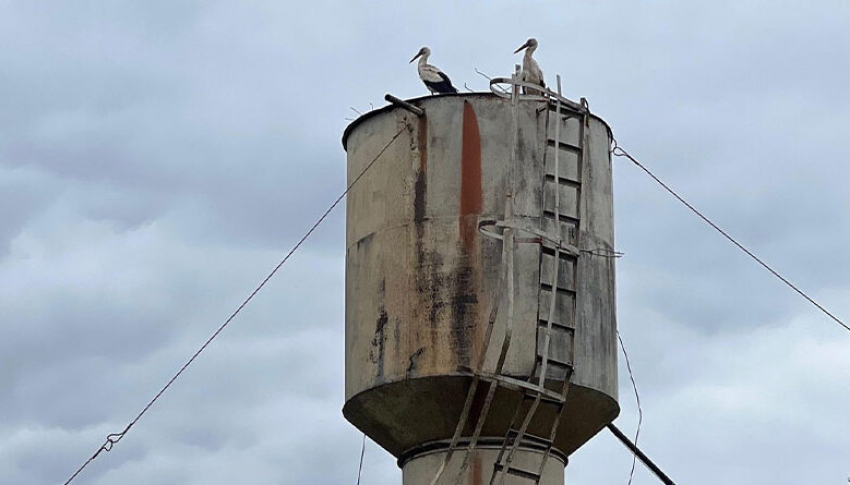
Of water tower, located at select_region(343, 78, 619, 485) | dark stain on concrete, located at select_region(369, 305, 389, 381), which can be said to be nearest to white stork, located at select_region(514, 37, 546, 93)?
water tower, located at select_region(343, 78, 619, 485)

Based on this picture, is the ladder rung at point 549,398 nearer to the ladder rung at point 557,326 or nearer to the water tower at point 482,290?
the water tower at point 482,290

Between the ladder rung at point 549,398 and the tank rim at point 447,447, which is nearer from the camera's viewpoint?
the ladder rung at point 549,398

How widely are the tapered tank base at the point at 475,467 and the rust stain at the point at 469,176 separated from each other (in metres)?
2.20

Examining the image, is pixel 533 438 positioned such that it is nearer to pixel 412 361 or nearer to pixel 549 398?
pixel 549 398

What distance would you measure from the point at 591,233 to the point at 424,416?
9.03 ft

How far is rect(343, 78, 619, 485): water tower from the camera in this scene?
19922 millimetres

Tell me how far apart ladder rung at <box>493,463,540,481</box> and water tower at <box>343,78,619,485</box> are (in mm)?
23

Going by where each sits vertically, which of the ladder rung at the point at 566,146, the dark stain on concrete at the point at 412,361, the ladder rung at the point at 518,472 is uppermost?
the ladder rung at the point at 566,146

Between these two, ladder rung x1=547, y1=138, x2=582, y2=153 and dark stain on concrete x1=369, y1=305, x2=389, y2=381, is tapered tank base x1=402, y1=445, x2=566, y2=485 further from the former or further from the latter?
ladder rung x1=547, y1=138, x2=582, y2=153

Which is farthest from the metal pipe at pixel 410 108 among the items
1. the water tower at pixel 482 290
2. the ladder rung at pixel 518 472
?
the ladder rung at pixel 518 472

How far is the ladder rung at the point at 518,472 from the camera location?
19892 millimetres

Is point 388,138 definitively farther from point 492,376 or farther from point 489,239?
point 492,376

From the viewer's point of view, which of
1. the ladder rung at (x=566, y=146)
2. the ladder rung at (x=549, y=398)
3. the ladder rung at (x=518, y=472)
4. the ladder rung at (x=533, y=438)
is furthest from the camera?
the ladder rung at (x=566, y=146)

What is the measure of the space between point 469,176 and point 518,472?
321 centimetres
